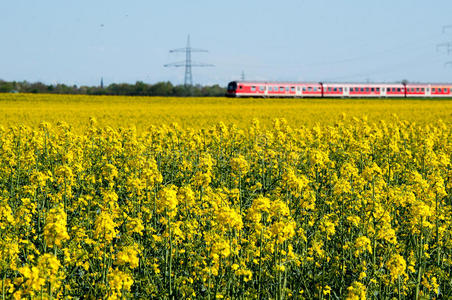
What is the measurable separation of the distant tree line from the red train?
1526cm

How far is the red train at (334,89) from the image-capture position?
63.7 meters

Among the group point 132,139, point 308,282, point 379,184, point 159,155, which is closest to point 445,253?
point 379,184

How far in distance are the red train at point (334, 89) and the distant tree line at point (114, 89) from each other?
15262 mm

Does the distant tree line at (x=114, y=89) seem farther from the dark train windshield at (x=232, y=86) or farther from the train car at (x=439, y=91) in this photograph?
the train car at (x=439, y=91)

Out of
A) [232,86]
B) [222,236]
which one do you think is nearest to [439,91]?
[232,86]

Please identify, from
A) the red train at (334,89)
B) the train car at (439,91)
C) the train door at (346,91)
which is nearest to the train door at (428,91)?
the red train at (334,89)

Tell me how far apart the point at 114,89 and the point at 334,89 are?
4139 centimetres

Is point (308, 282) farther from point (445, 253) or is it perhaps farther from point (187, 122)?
point (187, 122)

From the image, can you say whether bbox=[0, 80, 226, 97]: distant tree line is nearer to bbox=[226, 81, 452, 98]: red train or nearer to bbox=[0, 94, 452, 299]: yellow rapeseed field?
bbox=[226, 81, 452, 98]: red train

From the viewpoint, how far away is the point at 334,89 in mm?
69250

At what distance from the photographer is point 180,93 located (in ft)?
295

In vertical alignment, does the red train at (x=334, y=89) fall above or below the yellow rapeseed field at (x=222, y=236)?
above

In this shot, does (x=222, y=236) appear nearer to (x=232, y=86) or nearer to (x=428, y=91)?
(x=232, y=86)

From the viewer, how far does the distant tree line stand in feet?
262
